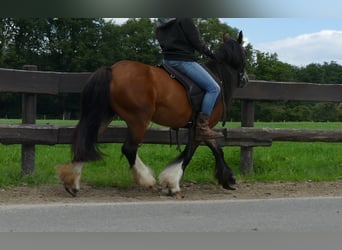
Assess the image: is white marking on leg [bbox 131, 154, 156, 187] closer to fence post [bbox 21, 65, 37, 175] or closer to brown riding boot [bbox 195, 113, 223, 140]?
brown riding boot [bbox 195, 113, 223, 140]

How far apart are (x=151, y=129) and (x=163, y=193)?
1346 millimetres

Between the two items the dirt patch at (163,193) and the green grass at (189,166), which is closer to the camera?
the dirt patch at (163,193)

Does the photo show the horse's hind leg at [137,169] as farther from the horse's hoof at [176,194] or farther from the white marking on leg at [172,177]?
the horse's hoof at [176,194]

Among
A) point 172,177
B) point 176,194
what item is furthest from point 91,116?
point 176,194

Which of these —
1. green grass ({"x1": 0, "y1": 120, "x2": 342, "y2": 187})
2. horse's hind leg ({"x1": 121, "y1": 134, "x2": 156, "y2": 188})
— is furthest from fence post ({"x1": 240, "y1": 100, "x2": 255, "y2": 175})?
horse's hind leg ({"x1": 121, "y1": 134, "x2": 156, "y2": 188})

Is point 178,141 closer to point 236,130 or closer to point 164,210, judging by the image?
point 236,130

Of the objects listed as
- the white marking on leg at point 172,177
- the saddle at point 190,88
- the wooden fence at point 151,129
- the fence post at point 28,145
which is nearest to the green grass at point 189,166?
the fence post at point 28,145

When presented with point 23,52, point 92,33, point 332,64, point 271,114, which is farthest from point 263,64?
point 23,52

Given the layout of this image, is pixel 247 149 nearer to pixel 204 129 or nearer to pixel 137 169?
pixel 204 129

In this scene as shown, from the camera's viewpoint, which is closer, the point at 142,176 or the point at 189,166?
the point at 142,176

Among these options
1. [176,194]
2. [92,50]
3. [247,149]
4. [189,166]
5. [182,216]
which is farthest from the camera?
[92,50]

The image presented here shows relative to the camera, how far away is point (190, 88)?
6.50m

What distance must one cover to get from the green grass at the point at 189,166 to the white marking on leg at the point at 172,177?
0.65 m

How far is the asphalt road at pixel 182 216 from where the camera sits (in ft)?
14.1
